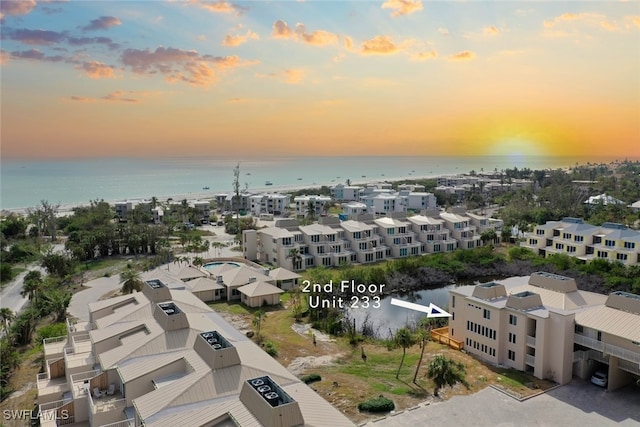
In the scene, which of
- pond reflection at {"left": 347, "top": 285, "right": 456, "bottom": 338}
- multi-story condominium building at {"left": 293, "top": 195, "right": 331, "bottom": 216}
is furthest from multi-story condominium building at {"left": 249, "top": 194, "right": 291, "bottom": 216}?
pond reflection at {"left": 347, "top": 285, "right": 456, "bottom": 338}

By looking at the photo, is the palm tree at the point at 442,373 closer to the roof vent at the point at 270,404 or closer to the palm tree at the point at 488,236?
the roof vent at the point at 270,404

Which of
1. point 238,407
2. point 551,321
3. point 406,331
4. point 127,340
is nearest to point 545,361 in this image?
point 551,321

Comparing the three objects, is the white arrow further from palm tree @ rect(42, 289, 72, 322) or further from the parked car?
palm tree @ rect(42, 289, 72, 322)

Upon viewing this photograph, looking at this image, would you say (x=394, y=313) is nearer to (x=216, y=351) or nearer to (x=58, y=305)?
(x=216, y=351)

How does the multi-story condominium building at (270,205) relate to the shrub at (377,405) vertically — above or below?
above

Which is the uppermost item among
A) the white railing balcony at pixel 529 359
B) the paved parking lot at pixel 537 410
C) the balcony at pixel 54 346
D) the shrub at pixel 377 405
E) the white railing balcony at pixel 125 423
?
the white railing balcony at pixel 125 423

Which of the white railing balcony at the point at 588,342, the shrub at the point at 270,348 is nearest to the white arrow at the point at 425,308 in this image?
the white railing balcony at the point at 588,342
